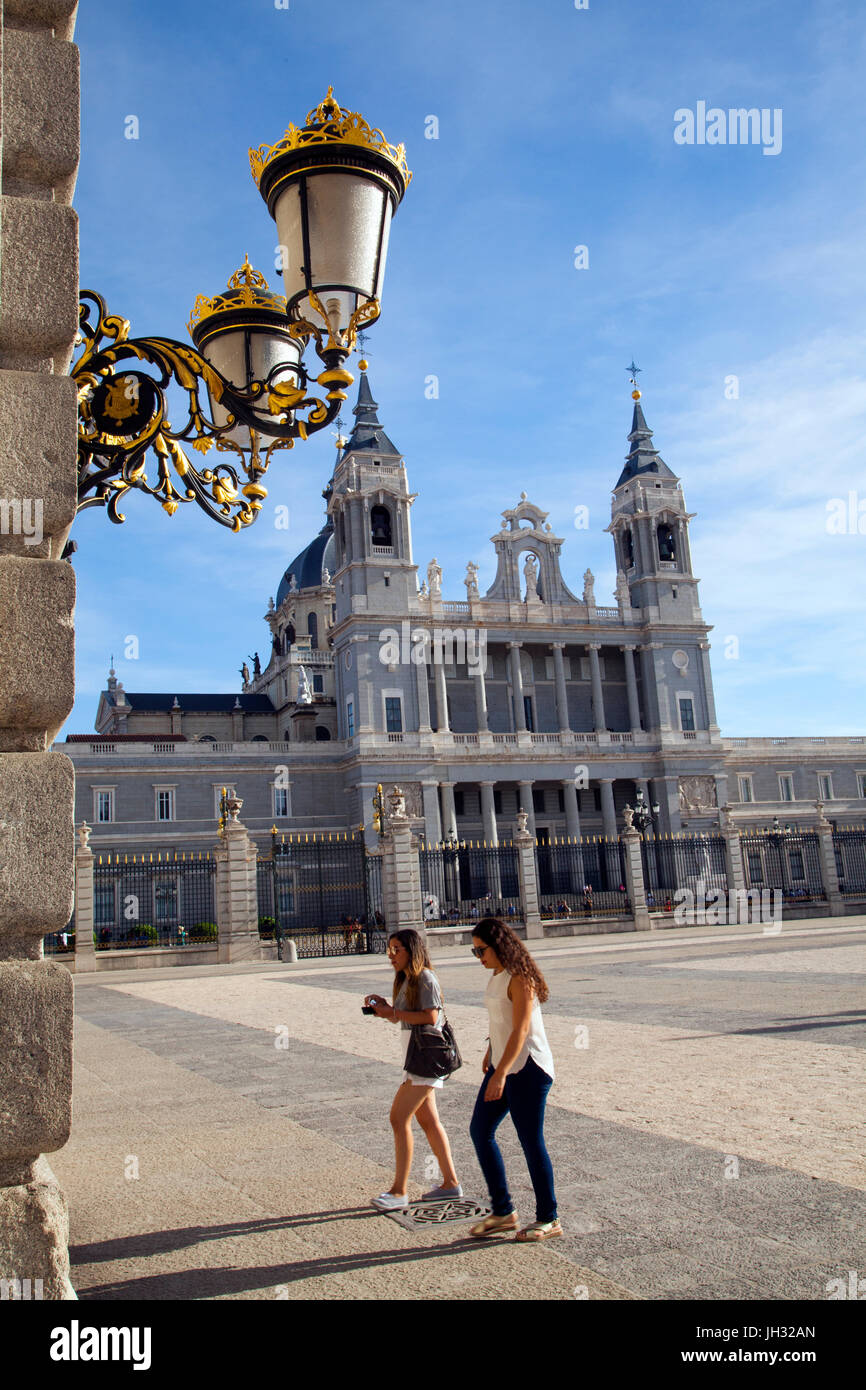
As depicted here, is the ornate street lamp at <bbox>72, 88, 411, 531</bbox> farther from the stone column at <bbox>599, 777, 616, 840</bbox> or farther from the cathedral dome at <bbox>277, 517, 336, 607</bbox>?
the cathedral dome at <bbox>277, 517, 336, 607</bbox>

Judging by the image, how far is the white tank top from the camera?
4.82 m

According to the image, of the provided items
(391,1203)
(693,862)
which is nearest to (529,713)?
(693,862)

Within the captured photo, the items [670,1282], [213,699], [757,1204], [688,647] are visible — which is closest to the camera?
[670,1282]

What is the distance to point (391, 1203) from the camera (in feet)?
16.8

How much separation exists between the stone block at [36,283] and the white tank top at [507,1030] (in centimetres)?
314

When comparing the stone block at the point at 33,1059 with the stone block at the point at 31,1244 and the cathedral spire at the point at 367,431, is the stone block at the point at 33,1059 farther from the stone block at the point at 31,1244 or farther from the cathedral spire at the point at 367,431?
the cathedral spire at the point at 367,431

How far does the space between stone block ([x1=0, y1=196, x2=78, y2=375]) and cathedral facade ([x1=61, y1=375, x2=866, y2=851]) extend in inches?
1910

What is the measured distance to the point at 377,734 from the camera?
177 ft

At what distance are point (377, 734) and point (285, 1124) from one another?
153 feet

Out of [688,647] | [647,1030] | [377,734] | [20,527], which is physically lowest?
[647,1030]

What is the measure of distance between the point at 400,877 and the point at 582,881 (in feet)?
71.3

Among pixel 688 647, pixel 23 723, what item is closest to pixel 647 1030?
pixel 23 723
